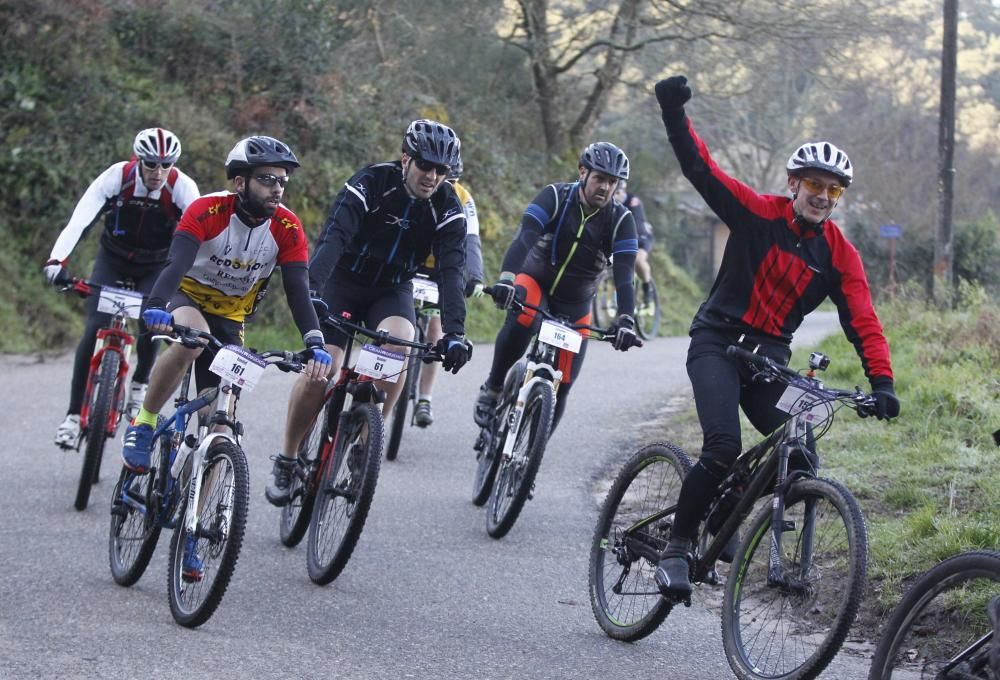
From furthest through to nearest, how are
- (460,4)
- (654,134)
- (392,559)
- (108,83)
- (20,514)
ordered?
1. (654,134)
2. (460,4)
3. (108,83)
4. (20,514)
5. (392,559)

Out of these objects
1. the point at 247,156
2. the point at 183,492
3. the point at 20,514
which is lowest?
the point at 20,514

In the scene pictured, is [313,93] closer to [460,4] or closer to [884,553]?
[460,4]

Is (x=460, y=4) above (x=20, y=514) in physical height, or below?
above

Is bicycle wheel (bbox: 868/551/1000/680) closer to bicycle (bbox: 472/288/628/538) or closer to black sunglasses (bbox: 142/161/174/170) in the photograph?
bicycle (bbox: 472/288/628/538)

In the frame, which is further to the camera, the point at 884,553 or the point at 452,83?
the point at 452,83

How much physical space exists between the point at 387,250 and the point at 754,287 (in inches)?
91.4

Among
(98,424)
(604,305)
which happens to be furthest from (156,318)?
(604,305)

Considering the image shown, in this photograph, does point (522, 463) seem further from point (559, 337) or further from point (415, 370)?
point (415, 370)

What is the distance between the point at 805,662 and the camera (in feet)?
16.0

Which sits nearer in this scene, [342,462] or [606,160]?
[342,462]

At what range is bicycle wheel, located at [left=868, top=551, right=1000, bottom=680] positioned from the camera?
4.05 meters

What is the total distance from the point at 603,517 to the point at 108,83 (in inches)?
592

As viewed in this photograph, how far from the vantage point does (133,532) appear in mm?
6590

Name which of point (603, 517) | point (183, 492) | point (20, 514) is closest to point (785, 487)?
point (603, 517)
